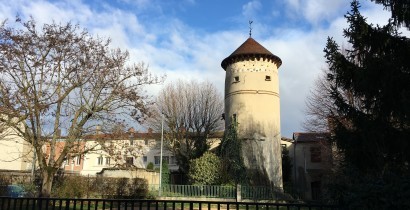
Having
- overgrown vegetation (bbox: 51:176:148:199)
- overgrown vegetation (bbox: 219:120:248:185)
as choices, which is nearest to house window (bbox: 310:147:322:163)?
overgrown vegetation (bbox: 219:120:248:185)

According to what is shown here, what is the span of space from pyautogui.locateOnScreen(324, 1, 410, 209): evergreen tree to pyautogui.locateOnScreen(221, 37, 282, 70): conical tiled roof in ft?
64.1

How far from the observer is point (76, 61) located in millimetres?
16531

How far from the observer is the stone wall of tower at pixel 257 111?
27.9 meters

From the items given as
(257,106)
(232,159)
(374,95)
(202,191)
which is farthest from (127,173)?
(374,95)

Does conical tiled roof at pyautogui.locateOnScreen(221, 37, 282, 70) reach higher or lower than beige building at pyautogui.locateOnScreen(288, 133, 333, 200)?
higher

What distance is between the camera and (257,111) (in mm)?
28688

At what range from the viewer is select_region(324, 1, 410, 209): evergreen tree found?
802 cm

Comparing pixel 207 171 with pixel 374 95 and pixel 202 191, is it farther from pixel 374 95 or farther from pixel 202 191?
pixel 374 95

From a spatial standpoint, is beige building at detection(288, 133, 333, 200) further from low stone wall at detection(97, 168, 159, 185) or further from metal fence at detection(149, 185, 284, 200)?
low stone wall at detection(97, 168, 159, 185)

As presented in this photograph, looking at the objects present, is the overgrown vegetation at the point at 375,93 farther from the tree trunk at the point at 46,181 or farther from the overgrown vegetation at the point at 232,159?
the overgrown vegetation at the point at 232,159

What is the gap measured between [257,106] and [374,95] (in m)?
20.1

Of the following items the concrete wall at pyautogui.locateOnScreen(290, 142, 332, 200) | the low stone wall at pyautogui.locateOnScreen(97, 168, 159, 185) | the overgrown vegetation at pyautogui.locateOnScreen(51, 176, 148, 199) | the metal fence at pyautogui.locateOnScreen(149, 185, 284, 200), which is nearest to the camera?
the overgrown vegetation at pyautogui.locateOnScreen(51, 176, 148, 199)

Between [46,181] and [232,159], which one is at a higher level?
[232,159]

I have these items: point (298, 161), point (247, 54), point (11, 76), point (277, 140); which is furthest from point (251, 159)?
point (11, 76)
